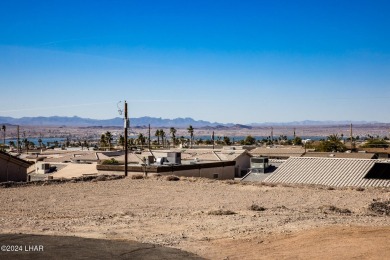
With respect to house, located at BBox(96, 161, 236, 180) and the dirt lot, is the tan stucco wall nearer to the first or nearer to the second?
house, located at BBox(96, 161, 236, 180)

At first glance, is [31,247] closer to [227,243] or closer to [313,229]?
[227,243]

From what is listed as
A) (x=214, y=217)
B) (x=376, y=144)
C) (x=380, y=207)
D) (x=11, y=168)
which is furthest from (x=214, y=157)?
(x=376, y=144)

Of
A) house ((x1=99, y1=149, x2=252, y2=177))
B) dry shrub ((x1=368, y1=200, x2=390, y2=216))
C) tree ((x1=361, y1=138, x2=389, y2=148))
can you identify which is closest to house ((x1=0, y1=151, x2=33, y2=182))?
house ((x1=99, y1=149, x2=252, y2=177))

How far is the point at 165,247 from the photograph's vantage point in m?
14.6

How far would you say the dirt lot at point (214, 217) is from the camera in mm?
14195

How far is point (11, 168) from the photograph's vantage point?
113 feet

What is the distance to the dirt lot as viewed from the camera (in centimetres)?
1420

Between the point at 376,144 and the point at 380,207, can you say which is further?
the point at 376,144

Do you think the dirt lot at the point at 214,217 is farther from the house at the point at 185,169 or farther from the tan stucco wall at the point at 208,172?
the tan stucco wall at the point at 208,172

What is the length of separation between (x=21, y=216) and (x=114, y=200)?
6.62m

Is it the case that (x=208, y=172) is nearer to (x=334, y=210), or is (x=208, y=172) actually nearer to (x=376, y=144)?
(x=334, y=210)

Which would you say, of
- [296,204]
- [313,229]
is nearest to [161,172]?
[296,204]

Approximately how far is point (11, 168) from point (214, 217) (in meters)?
20.4

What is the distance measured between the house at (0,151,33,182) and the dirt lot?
423 cm
